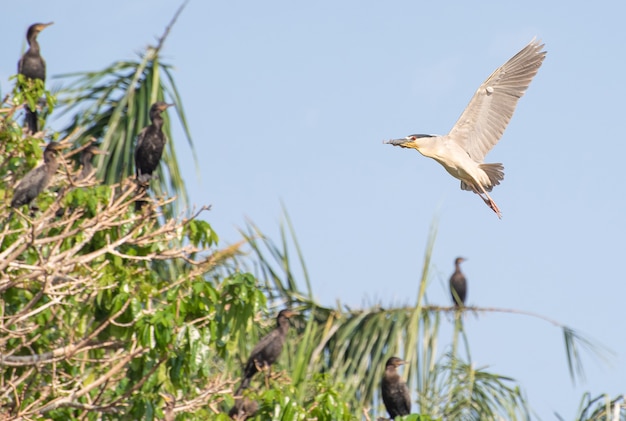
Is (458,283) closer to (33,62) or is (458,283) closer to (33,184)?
(33,62)

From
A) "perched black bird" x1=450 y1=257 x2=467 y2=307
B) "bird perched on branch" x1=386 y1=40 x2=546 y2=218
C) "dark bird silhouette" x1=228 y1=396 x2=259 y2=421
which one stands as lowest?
"dark bird silhouette" x1=228 y1=396 x2=259 y2=421

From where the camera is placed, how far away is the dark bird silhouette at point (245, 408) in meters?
7.33

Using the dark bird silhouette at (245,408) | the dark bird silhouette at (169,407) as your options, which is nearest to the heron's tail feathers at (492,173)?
the dark bird silhouette at (245,408)

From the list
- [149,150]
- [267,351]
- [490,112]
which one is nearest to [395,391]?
[267,351]

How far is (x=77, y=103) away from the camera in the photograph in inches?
425

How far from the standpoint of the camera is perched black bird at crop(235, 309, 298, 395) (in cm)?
881

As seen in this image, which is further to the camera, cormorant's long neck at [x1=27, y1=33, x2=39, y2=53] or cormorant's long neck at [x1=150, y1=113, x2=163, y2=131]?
cormorant's long neck at [x1=27, y1=33, x2=39, y2=53]

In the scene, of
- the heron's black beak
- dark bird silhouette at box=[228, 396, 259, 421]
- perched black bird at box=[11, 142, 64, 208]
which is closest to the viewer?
the heron's black beak

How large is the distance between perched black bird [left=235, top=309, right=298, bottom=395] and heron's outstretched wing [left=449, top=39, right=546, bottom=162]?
2.99 metres

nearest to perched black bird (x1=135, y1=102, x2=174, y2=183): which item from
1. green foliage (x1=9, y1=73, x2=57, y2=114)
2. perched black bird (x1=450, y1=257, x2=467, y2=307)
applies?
green foliage (x1=9, y1=73, x2=57, y2=114)

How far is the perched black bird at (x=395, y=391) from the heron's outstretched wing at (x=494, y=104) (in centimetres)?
331

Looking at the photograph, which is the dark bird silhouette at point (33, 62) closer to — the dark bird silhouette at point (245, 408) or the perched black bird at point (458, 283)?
the dark bird silhouette at point (245, 408)

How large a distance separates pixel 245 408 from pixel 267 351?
1353mm

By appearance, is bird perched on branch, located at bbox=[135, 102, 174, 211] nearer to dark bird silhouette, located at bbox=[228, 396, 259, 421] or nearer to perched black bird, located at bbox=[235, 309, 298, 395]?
perched black bird, located at bbox=[235, 309, 298, 395]
